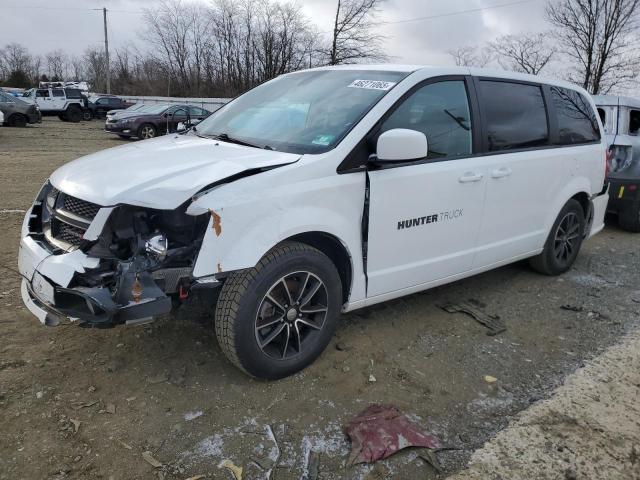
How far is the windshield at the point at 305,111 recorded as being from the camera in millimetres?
3199

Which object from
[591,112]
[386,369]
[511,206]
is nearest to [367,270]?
[386,369]

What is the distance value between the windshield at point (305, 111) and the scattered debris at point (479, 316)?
1.90 m

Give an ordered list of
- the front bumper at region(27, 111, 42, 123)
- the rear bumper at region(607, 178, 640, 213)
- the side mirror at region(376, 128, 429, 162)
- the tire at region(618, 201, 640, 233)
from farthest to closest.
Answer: the front bumper at region(27, 111, 42, 123) → the tire at region(618, 201, 640, 233) → the rear bumper at region(607, 178, 640, 213) → the side mirror at region(376, 128, 429, 162)

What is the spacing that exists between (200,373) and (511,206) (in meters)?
2.73

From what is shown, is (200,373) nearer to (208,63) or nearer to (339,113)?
(339,113)

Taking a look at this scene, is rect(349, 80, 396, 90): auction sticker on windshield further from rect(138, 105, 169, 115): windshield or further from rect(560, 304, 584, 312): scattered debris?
rect(138, 105, 169, 115): windshield

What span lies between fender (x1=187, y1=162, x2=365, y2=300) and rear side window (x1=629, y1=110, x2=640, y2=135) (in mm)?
5977

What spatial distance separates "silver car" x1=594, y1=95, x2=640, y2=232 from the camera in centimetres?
693

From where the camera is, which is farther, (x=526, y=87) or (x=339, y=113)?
(x=526, y=87)

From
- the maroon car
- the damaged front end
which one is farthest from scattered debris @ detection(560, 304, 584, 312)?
the maroon car

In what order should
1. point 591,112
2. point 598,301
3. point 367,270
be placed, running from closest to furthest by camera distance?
1. point 367,270
2. point 598,301
3. point 591,112

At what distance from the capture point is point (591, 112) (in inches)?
201

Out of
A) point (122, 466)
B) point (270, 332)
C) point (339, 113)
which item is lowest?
point (122, 466)

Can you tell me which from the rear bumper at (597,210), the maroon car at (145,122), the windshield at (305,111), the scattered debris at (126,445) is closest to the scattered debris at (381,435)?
the scattered debris at (126,445)
